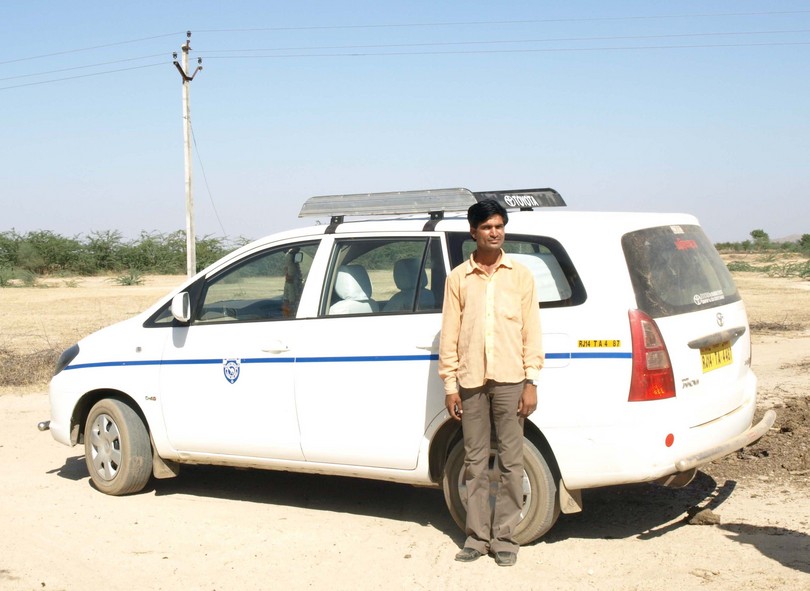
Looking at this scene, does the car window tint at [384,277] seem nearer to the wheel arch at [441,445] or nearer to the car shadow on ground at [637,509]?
the wheel arch at [441,445]

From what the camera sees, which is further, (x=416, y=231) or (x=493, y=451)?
(x=416, y=231)

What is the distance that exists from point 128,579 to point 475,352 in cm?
226

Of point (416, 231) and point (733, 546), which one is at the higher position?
point (416, 231)

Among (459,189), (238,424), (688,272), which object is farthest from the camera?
(238,424)

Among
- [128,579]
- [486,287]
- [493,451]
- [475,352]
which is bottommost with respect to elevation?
[128,579]

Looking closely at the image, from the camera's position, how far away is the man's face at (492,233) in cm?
526

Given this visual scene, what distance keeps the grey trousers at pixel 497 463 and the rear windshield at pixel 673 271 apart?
0.88 metres

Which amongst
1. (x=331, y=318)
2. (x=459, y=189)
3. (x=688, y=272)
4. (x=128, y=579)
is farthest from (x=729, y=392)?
(x=128, y=579)

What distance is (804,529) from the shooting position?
576 cm

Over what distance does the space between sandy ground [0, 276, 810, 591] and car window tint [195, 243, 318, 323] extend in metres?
1.35

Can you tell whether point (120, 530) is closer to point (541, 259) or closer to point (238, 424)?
point (238, 424)

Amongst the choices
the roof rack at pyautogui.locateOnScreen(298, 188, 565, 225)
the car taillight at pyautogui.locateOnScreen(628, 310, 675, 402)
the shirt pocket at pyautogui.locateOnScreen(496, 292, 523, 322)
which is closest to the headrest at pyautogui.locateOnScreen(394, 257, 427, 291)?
the roof rack at pyautogui.locateOnScreen(298, 188, 565, 225)

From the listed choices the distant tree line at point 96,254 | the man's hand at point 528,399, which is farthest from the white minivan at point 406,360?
the distant tree line at point 96,254

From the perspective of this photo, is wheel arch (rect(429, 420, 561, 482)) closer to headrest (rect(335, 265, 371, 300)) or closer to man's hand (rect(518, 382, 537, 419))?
man's hand (rect(518, 382, 537, 419))
